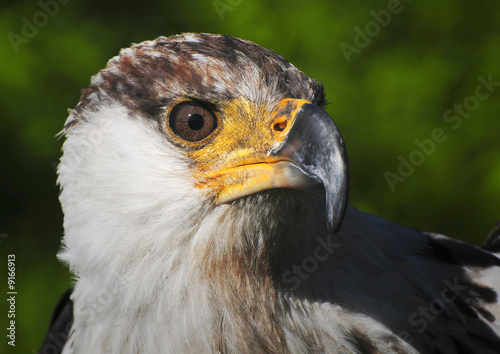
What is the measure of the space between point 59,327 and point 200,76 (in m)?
1.75

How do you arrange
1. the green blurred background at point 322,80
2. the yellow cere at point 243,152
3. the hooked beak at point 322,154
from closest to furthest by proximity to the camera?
the hooked beak at point 322,154, the yellow cere at point 243,152, the green blurred background at point 322,80

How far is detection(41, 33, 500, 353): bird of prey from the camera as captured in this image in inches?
70.5

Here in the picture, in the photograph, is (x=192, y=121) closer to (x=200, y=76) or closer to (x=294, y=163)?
(x=200, y=76)

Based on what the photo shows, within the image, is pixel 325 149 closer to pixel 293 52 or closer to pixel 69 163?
pixel 69 163

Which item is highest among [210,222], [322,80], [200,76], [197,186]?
[322,80]

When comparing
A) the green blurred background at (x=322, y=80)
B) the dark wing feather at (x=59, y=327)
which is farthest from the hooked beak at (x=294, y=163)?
the green blurred background at (x=322, y=80)

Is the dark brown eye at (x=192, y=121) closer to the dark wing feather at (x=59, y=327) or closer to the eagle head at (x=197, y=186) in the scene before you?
the eagle head at (x=197, y=186)

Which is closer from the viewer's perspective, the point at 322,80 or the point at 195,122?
the point at 195,122

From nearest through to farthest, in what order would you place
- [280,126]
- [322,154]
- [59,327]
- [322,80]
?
[322,154] → [280,126] → [59,327] → [322,80]

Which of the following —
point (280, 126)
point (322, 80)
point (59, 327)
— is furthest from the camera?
point (322, 80)

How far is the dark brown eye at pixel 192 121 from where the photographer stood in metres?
1.81

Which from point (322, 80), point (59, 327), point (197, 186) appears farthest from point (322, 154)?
point (322, 80)

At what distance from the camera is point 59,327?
2871 mm

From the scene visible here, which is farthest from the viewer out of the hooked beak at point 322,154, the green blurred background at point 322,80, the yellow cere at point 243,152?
the green blurred background at point 322,80
